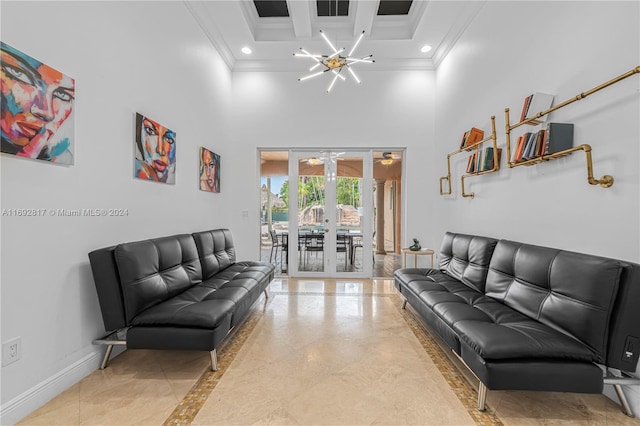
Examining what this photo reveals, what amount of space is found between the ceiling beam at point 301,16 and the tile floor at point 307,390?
3901 mm

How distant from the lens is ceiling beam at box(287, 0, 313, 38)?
11.7 ft

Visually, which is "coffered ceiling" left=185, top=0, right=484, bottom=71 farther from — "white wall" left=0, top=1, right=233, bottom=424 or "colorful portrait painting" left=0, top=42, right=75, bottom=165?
"colorful portrait painting" left=0, top=42, right=75, bottom=165

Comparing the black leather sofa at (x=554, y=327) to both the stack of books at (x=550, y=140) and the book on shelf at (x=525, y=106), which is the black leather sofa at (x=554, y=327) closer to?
the stack of books at (x=550, y=140)

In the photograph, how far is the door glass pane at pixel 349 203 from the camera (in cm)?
508

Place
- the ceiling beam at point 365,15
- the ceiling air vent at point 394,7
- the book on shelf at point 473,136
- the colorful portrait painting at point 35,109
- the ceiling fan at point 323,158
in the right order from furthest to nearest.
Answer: the ceiling fan at point 323,158
the ceiling air vent at point 394,7
the ceiling beam at point 365,15
the book on shelf at point 473,136
the colorful portrait painting at point 35,109

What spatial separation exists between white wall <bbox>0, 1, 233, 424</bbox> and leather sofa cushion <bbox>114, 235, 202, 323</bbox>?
29cm

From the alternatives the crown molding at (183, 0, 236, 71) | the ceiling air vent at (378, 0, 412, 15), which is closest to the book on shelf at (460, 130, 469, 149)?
the ceiling air vent at (378, 0, 412, 15)

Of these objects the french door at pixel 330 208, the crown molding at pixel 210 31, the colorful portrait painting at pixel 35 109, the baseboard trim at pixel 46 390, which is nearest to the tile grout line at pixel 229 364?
the baseboard trim at pixel 46 390

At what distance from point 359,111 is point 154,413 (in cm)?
472

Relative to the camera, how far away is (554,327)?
188 cm

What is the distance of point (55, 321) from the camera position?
6.06 ft

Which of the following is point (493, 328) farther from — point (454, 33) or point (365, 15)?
point (454, 33)

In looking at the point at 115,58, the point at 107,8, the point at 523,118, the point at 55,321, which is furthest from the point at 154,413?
the point at 523,118

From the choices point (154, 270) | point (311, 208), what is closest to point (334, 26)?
point (311, 208)
